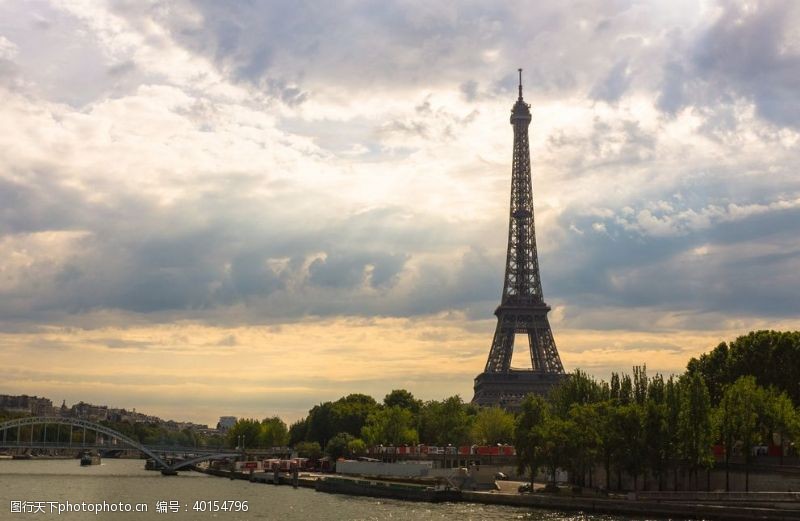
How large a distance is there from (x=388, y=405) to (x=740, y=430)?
91.7 metres

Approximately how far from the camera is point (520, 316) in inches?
6383

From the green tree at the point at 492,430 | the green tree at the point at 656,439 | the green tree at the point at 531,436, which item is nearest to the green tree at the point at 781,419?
the green tree at the point at 656,439

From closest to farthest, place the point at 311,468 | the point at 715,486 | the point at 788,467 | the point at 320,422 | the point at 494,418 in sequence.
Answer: the point at 788,467 < the point at 715,486 < the point at 494,418 < the point at 311,468 < the point at 320,422

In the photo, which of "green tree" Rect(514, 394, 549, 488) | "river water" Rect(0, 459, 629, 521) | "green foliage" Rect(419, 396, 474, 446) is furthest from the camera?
"green foliage" Rect(419, 396, 474, 446)

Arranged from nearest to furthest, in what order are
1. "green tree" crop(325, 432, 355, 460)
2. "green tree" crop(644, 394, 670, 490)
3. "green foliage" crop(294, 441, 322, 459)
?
1. "green tree" crop(644, 394, 670, 490)
2. "green tree" crop(325, 432, 355, 460)
3. "green foliage" crop(294, 441, 322, 459)

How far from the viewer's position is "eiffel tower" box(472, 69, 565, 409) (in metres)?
158

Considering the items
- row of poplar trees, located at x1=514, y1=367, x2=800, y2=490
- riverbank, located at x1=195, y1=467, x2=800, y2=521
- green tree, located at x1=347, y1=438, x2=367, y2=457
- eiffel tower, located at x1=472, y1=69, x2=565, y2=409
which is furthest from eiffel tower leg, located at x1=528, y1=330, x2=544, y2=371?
row of poplar trees, located at x1=514, y1=367, x2=800, y2=490

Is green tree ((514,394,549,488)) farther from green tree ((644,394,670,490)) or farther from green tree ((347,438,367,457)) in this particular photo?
green tree ((347,438,367,457))

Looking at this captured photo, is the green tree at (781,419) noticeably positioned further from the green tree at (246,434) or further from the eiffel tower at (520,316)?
the green tree at (246,434)

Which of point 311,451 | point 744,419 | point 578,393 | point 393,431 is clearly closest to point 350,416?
point 311,451

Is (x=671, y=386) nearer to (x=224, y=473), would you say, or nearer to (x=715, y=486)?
(x=715, y=486)

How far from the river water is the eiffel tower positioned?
52.7 m

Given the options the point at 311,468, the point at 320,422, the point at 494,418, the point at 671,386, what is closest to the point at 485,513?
the point at 671,386

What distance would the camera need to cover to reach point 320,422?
161 m
